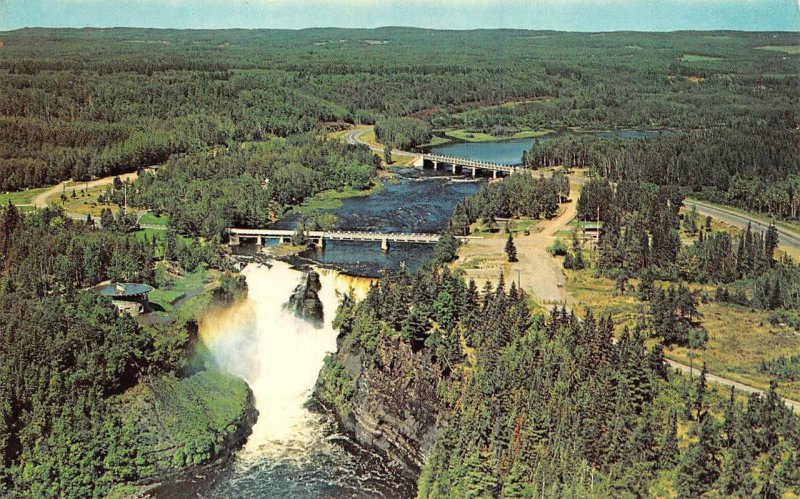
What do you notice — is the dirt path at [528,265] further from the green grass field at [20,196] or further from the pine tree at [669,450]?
the green grass field at [20,196]

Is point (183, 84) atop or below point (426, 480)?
atop

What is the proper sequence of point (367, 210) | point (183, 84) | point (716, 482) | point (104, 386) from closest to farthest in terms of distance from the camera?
point (716, 482) < point (104, 386) < point (367, 210) < point (183, 84)

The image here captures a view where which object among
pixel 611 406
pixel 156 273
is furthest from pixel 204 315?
pixel 611 406

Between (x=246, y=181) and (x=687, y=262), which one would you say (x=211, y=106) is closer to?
(x=246, y=181)

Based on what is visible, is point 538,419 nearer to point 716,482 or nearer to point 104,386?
point 716,482

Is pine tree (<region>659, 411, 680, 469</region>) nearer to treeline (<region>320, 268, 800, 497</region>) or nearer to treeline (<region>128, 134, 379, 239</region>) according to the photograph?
treeline (<region>320, 268, 800, 497</region>)

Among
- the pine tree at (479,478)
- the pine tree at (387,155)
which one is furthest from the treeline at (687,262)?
the pine tree at (387,155)

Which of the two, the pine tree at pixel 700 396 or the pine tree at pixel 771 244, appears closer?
the pine tree at pixel 700 396
